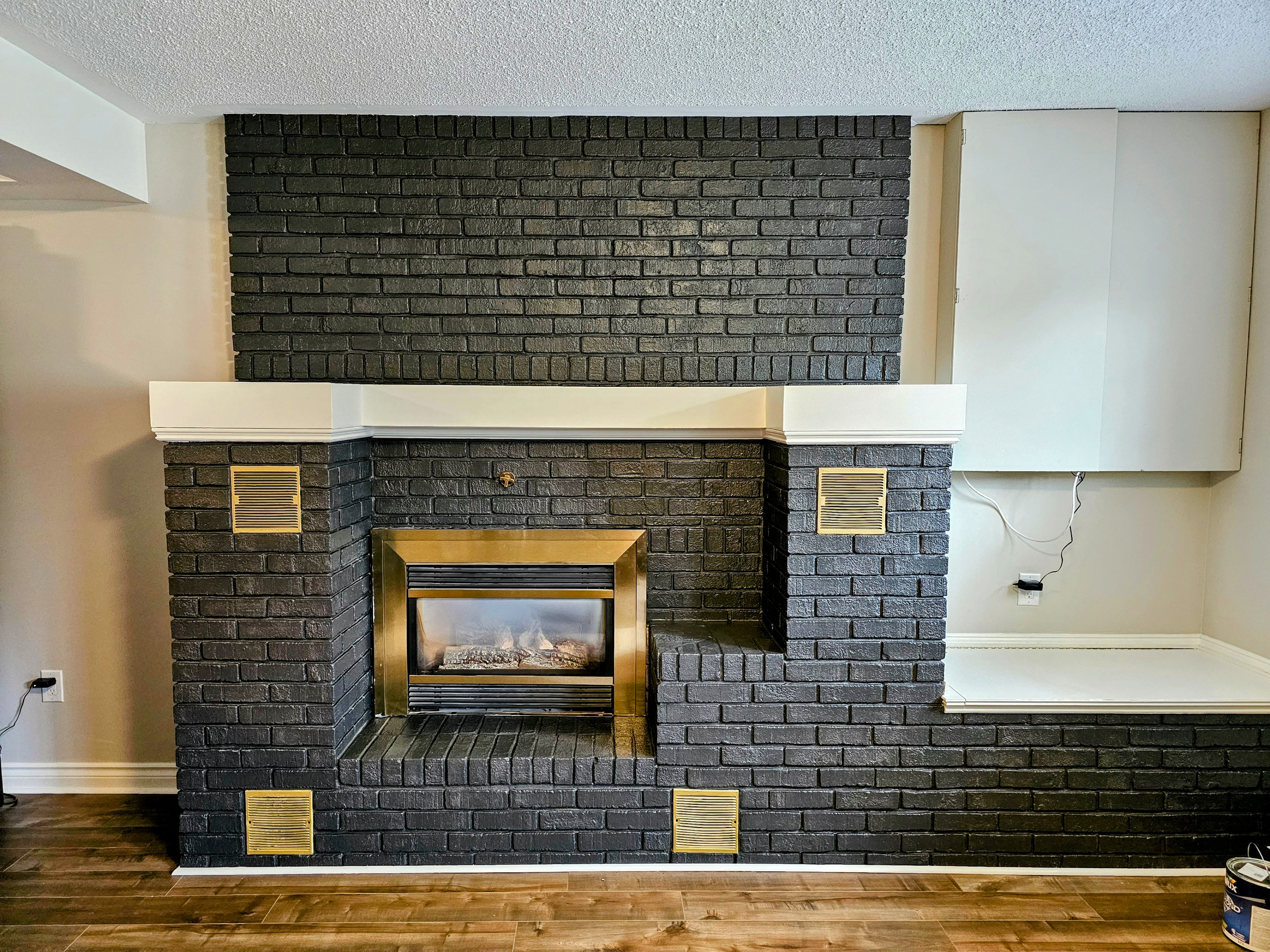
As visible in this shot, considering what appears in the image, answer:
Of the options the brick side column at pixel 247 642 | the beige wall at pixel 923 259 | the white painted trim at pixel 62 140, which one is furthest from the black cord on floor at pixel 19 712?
the beige wall at pixel 923 259

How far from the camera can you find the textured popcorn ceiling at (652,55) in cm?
198

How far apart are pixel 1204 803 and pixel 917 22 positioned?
2.43 metres

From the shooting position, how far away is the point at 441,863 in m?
2.49

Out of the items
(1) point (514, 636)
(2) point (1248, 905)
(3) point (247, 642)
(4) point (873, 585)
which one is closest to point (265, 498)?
(3) point (247, 642)

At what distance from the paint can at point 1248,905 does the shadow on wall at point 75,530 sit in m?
3.41

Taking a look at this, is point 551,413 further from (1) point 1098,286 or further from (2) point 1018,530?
(1) point 1098,286

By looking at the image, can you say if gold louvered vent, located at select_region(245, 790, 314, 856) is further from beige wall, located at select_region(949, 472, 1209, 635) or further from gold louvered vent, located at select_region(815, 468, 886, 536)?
beige wall, located at select_region(949, 472, 1209, 635)

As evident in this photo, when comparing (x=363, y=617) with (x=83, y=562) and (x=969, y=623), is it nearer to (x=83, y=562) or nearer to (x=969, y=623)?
(x=83, y=562)

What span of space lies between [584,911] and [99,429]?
2.34 metres

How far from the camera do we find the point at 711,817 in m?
2.48

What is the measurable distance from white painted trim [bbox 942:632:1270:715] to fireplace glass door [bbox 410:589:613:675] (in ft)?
3.89

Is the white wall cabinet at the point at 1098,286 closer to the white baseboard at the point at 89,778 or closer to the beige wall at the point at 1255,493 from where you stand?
the beige wall at the point at 1255,493

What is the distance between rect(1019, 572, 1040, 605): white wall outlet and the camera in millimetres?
2918

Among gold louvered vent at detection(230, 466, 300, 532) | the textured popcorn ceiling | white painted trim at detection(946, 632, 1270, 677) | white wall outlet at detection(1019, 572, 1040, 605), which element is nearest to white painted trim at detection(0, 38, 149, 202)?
the textured popcorn ceiling
